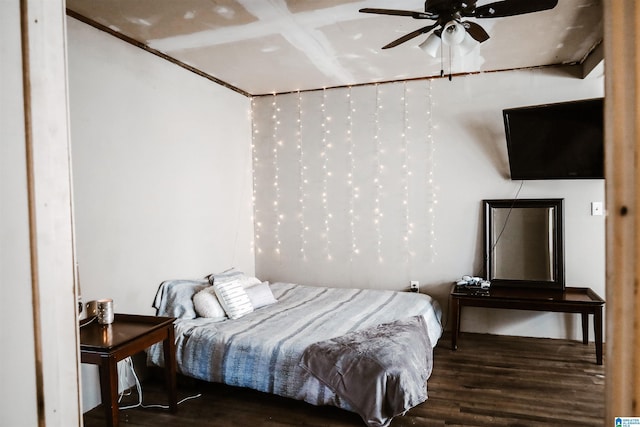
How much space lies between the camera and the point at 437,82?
14.6 feet

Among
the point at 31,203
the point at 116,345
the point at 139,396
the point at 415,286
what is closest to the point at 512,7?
the point at 31,203

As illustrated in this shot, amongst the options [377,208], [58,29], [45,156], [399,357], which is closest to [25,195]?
[45,156]

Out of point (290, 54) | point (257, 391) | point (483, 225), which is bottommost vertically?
point (257, 391)

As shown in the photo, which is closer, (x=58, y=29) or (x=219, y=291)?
(x=58, y=29)

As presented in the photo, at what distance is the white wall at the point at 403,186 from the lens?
4172 mm

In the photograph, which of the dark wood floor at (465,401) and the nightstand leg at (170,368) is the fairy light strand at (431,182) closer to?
the dark wood floor at (465,401)

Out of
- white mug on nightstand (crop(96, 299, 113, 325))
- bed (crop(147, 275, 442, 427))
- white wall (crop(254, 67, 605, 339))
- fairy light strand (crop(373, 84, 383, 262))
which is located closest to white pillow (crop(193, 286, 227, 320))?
bed (crop(147, 275, 442, 427))

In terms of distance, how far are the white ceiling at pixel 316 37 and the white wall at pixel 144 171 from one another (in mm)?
224

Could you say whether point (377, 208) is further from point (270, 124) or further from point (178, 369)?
point (178, 369)

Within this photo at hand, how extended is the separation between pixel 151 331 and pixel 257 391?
0.93 m

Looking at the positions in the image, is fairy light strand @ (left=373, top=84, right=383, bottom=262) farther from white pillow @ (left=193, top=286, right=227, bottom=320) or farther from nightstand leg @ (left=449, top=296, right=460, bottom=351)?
white pillow @ (left=193, top=286, right=227, bottom=320)

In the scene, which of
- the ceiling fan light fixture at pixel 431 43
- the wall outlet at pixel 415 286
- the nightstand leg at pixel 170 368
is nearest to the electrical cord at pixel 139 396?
the nightstand leg at pixel 170 368

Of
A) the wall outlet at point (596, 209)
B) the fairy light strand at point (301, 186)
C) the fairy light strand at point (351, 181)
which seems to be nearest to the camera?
the wall outlet at point (596, 209)

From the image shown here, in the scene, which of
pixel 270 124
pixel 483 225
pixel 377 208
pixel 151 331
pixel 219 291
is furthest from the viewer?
pixel 270 124
